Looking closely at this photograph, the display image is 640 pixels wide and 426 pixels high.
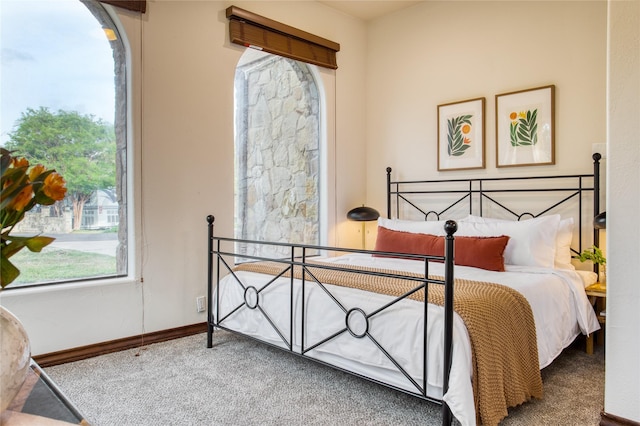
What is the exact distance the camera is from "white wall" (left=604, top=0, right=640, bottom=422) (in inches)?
65.2

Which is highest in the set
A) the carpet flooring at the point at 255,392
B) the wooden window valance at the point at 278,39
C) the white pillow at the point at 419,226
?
the wooden window valance at the point at 278,39

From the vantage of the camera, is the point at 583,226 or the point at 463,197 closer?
the point at 583,226

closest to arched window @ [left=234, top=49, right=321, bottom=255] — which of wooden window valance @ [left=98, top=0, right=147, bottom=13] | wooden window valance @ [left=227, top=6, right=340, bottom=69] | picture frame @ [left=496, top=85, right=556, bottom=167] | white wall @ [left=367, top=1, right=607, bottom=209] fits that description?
wooden window valance @ [left=227, top=6, right=340, bottom=69]

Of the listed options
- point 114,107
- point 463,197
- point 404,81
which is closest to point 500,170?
point 463,197

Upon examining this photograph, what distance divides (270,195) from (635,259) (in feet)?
9.34

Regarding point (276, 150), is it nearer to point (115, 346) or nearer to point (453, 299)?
point (115, 346)

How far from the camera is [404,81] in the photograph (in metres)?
4.14

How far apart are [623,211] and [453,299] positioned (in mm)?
746

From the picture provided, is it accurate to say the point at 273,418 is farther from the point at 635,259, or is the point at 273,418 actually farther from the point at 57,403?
the point at 635,259

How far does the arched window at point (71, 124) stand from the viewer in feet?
8.27

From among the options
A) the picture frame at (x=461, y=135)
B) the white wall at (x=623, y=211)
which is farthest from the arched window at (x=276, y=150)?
the white wall at (x=623, y=211)

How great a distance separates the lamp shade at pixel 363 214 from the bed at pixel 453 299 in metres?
0.50

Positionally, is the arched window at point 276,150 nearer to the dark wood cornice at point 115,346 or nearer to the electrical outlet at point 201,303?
the electrical outlet at point 201,303

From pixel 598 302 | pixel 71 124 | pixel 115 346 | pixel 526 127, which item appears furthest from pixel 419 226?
pixel 71 124
